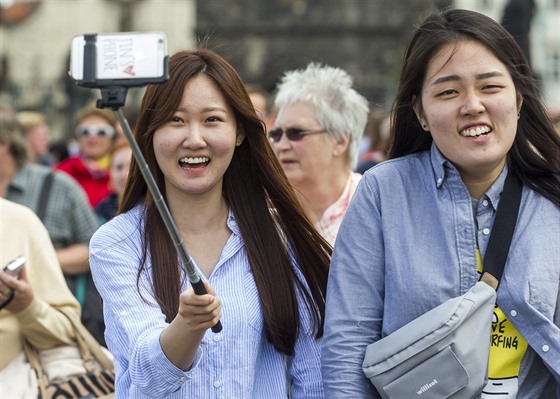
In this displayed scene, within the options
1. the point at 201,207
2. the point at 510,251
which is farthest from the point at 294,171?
the point at 510,251

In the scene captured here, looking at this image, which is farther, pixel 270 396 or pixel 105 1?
pixel 105 1

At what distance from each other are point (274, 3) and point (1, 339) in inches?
1705

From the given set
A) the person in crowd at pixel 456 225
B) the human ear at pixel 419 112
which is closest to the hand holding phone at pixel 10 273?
the person in crowd at pixel 456 225

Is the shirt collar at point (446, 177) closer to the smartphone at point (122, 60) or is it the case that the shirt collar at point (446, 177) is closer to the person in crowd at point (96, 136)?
the smartphone at point (122, 60)

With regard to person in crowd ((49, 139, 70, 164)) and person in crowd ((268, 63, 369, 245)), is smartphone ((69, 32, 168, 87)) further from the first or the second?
person in crowd ((49, 139, 70, 164))

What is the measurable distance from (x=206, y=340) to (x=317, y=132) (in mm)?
2839

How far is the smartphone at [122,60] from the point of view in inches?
116

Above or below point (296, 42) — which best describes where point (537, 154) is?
above

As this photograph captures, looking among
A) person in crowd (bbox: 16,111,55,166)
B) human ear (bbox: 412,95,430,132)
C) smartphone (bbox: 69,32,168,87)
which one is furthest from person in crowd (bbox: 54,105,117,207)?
smartphone (bbox: 69,32,168,87)

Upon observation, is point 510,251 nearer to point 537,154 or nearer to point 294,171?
point 537,154

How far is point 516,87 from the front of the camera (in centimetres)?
390

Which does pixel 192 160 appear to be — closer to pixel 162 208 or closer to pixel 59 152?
pixel 162 208

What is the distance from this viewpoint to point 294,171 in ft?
21.3

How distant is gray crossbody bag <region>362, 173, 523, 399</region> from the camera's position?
3496mm
